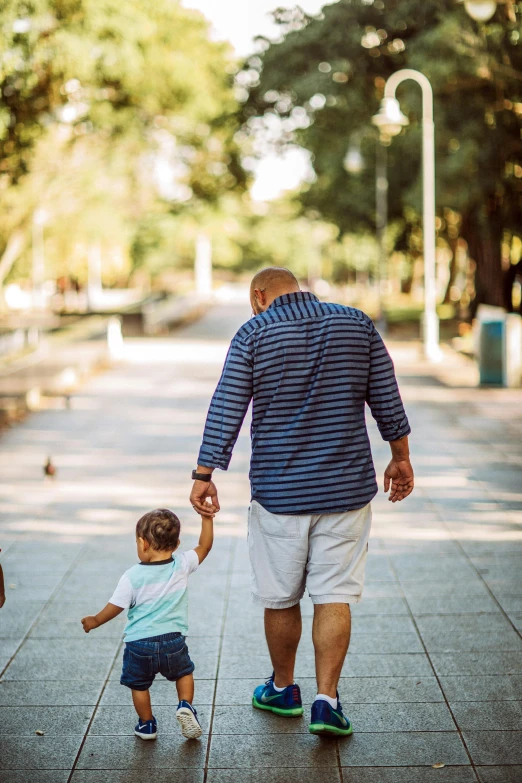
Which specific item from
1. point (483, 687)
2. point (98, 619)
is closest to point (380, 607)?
point (483, 687)

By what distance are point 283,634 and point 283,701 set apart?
313 millimetres

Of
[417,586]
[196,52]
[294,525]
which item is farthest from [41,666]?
[196,52]

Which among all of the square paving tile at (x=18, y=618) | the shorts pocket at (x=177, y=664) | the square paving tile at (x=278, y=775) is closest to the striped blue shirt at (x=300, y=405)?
the shorts pocket at (x=177, y=664)

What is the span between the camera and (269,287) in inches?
159

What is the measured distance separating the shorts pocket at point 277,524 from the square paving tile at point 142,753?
2.74ft

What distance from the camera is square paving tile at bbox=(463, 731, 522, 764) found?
373 cm

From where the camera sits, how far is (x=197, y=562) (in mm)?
3986

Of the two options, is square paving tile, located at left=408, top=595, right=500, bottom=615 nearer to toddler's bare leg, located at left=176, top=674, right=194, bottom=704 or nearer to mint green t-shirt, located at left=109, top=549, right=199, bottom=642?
toddler's bare leg, located at left=176, top=674, right=194, bottom=704

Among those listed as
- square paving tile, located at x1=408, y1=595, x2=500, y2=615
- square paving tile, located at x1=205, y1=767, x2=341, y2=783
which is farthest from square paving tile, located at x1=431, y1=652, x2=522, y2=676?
square paving tile, located at x1=205, y1=767, x2=341, y2=783

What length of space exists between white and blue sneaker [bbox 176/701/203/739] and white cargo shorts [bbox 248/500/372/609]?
48 centimetres

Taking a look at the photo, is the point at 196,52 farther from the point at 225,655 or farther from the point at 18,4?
the point at 225,655

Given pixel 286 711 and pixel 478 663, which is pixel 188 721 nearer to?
pixel 286 711

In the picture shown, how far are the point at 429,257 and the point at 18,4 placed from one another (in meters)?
9.88

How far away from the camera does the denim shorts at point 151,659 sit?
152 inches
